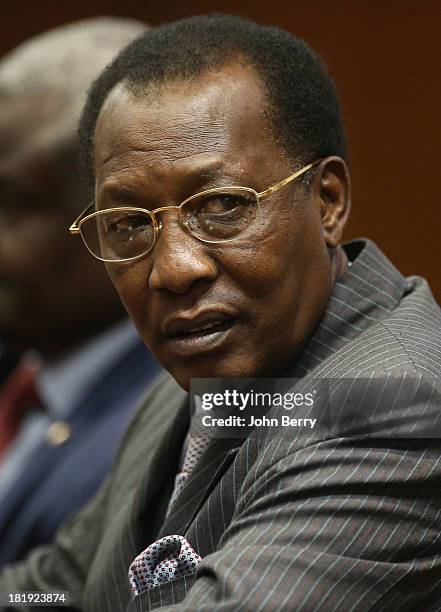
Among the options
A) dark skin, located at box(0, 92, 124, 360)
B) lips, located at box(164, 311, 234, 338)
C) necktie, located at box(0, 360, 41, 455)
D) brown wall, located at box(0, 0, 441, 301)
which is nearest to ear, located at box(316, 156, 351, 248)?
lips, located at box(164, 311, 234, 338)

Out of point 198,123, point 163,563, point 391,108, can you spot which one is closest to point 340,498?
point 163,563

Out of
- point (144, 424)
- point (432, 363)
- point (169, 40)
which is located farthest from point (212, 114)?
point (144, 424)

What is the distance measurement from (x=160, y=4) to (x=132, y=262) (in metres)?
2.21

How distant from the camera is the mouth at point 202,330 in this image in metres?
1.43

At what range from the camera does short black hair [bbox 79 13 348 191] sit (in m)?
1.48

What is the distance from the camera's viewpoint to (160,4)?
350 centimetres

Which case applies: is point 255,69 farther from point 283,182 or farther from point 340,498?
point 340,498

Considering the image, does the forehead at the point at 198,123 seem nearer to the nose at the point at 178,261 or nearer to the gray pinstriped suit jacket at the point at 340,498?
the nose at the point at 178,261

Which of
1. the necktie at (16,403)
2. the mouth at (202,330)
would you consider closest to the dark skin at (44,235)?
the necktie at (16,403)

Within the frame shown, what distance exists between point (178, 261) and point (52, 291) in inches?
56.1

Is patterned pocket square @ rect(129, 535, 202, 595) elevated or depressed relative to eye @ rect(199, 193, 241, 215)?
depressed

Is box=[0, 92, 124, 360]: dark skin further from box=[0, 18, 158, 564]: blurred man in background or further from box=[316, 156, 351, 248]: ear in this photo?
box=[316, 156, 351, 248]: ear

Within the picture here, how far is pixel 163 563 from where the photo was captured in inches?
55.4

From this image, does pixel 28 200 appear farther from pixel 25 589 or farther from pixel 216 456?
pixel 216 456
